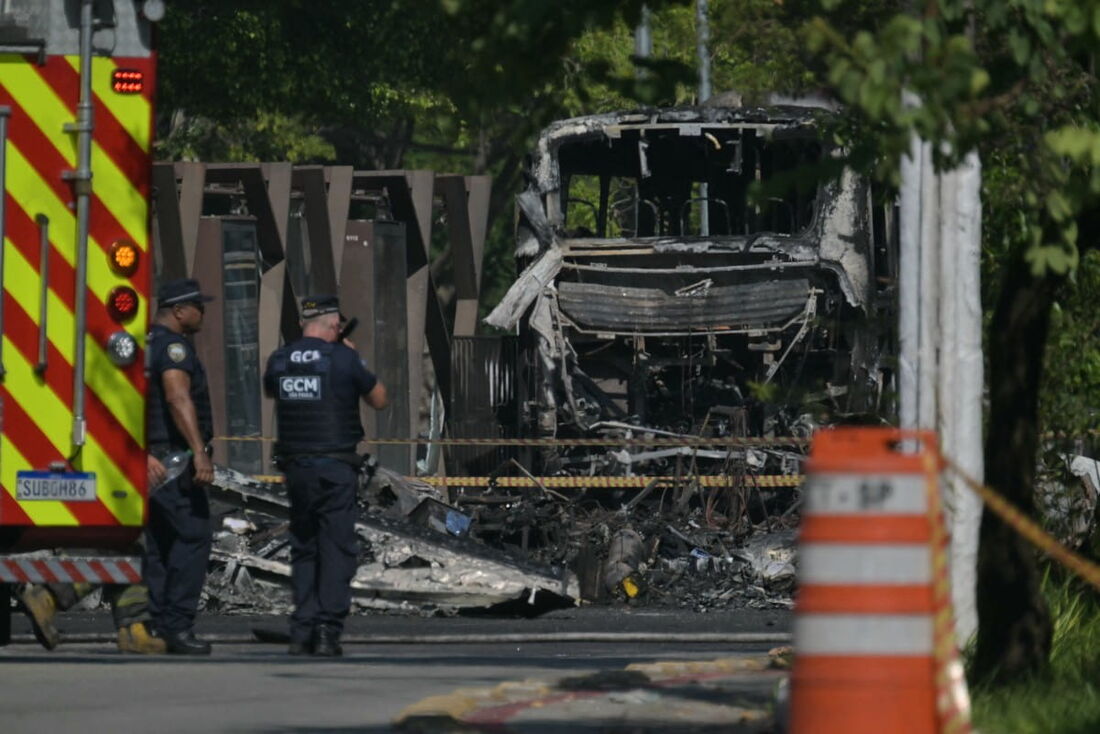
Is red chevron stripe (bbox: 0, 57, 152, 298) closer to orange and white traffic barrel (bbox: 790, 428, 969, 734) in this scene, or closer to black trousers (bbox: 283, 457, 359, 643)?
black trousers (bbox: 283, 457, 359, 643)

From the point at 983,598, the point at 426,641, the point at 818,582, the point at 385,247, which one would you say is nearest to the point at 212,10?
the point at 385,247

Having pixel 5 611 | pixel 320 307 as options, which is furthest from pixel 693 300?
pixel 5 611

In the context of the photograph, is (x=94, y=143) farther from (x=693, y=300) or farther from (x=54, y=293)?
(x=693, y=300)

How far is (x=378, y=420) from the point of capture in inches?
1003

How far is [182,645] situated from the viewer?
1102cm

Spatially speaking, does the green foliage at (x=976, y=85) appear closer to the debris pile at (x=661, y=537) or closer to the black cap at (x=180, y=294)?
the black cap at (x=180, y=294)

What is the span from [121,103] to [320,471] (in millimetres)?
2245

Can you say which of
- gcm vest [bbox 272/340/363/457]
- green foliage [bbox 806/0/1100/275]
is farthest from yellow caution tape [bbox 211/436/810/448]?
green foliage [bbox 806/0/1100/275]

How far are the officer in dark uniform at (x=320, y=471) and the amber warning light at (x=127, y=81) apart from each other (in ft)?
6.75

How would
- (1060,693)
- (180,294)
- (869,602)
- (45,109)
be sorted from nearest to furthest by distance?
(869,602) → (1060,693) → (45,109) → (180,294)

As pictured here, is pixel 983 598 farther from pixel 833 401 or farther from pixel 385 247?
pixel 385 247

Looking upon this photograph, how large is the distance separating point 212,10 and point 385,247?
624cm

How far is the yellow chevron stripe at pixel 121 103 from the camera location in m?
9.38

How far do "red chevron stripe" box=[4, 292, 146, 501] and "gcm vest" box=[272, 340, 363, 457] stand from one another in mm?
1591
